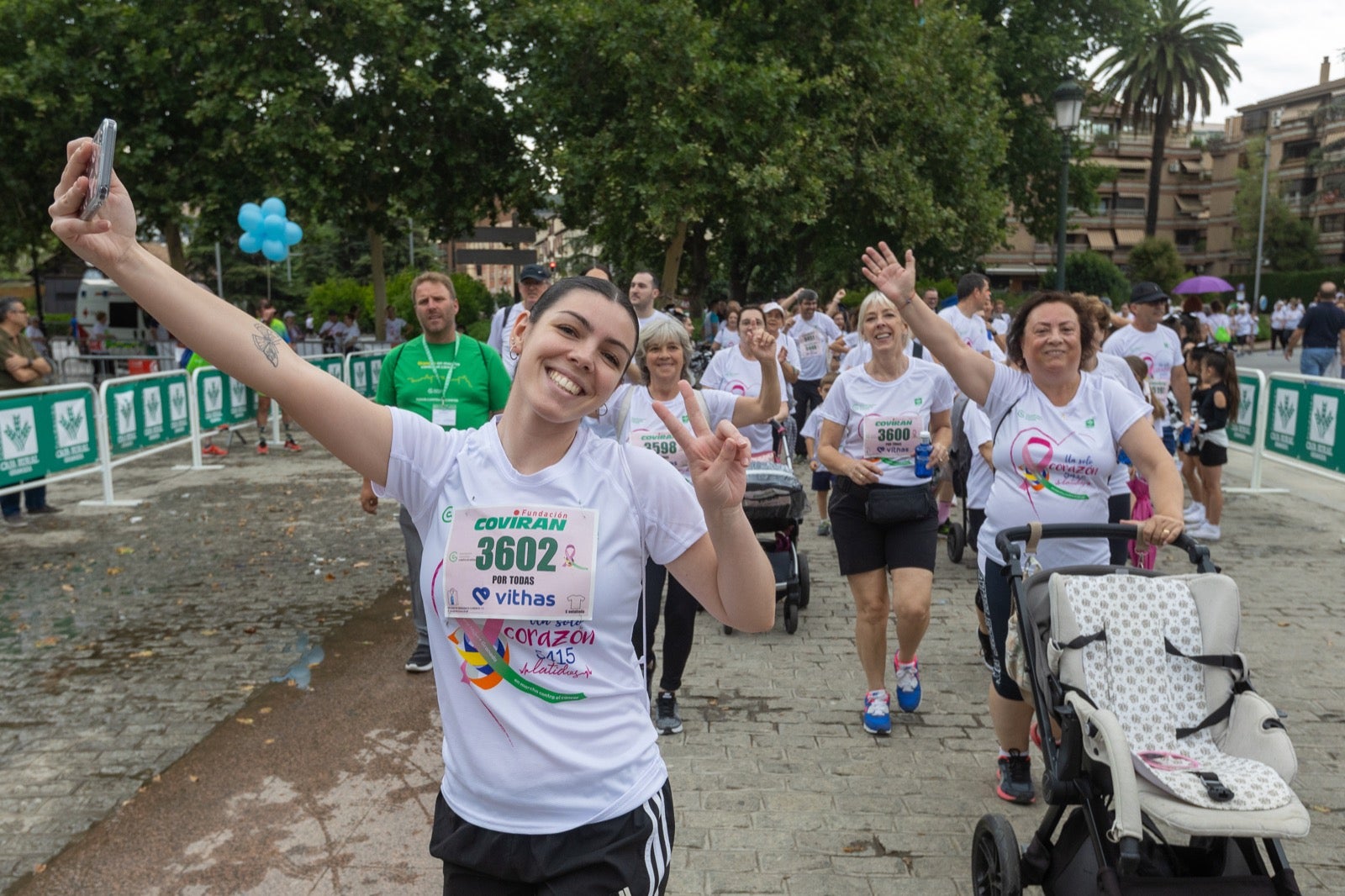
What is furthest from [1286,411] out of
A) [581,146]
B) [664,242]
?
[664,242]

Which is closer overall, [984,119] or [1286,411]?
[1286,411]

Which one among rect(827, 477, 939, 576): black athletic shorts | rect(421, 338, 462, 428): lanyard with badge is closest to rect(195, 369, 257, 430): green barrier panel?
rect(421, 338, 462, 428): lanyard with badge

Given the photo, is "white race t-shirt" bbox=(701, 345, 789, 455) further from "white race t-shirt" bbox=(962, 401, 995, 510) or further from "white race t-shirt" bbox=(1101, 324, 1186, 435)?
"white race t-shirt" bbox=(1101, 324, 1186, 435)

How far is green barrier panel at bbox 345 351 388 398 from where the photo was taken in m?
18.1

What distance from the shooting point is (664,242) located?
26.0 metres

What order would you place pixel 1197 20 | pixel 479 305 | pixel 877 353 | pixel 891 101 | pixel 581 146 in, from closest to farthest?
1. pixel 877 353
2. pixel 581 146
3. pixel 891 101
4. pixel 479 305
5. pixel 1197 20

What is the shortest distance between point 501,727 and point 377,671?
4.48 meters

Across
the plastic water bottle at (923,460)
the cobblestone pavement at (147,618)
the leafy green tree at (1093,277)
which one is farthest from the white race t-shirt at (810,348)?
the leafy green tree at (1093,277)

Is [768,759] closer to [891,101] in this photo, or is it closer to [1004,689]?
[1004,689]

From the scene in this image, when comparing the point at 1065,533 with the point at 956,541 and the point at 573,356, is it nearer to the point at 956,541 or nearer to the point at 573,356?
the point at 573,356

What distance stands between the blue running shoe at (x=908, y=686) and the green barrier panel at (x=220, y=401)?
35.1ft

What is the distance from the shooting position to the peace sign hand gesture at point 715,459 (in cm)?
195

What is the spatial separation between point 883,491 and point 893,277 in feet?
4.44

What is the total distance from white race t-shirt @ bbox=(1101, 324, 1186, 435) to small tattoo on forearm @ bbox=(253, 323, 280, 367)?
8.41m
